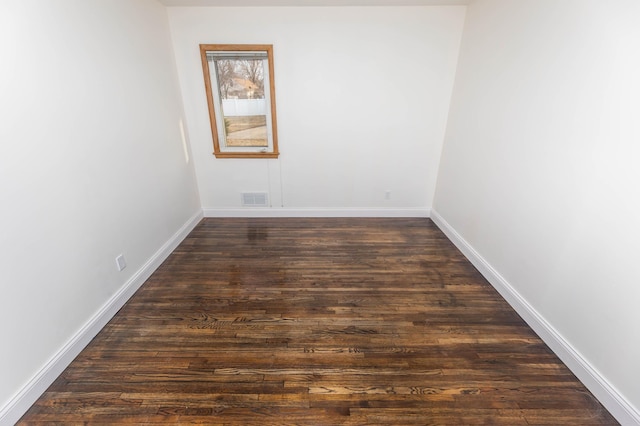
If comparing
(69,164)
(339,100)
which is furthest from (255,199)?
(69,164)

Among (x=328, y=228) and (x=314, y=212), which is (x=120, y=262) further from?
(x=314, y=212)

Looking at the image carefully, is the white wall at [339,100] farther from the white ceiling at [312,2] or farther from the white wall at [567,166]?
the white wall at [567,166]

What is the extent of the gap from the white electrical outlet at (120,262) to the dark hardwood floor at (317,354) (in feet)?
0.94

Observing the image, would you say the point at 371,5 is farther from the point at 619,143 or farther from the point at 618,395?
the point at 618,395

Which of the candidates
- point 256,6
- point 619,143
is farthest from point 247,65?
point 619,143

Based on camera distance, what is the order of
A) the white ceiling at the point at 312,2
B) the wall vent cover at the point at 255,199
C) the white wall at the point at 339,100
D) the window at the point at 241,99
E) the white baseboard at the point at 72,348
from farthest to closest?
the wall vent cover at the point at 255,199, the window at the point at 241,99, the white wall at the point at 339,100, the white ceiling at the point at 312,2, the white baseboard at the point at 72,348

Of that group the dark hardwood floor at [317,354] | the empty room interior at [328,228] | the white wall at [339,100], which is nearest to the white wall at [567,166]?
the empty room interior at [328,228]

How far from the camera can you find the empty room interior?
1449 mm

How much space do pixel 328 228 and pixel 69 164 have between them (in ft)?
8.22

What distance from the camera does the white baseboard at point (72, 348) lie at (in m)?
1.40

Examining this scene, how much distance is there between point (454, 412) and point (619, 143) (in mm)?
1663

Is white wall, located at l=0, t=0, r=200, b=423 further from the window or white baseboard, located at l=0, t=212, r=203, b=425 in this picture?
the window

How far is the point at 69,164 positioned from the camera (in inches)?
68.2

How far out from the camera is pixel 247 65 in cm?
312
